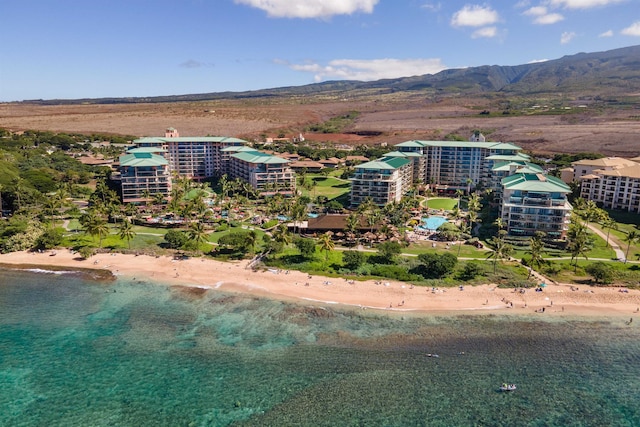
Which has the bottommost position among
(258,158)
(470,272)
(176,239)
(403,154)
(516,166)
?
(470,272)

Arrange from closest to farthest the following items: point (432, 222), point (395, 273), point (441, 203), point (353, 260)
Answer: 1. point (395, 273)
2. point (353, 260)
3. point (432, 222)
4. point (441, 203)

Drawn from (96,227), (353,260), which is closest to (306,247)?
(353,260)

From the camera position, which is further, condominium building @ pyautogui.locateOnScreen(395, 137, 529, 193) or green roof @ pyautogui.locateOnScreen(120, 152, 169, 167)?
condominium building @ pyautogui.locateOnScreen(395, 137, 529, 193)

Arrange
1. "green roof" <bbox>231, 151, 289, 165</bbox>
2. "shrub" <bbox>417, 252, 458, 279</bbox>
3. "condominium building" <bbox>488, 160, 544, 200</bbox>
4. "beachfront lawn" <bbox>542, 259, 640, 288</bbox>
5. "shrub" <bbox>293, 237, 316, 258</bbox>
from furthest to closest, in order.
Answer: "green roof" <bbox>231, 151, 289, 165</bbox> → "condominium building" <bbox>488, 160, 544, 200</bbox> → "shrub" <bbox>293, 237, 316, 258</bbox> → "shrub" <bbox>417, 252, 458, 279</bbox> → "beachfront lawn" <bbox>542, 259, 640, 288</bbox>

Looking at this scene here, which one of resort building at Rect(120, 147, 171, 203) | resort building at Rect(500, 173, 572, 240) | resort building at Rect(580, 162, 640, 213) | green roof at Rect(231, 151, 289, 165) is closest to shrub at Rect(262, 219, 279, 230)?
green roof at Rect(231, 151, 289, 165)

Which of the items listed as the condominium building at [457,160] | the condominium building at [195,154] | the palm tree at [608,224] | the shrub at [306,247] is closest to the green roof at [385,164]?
the condominium building at [457,160]

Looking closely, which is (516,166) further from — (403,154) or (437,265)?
(437,265)

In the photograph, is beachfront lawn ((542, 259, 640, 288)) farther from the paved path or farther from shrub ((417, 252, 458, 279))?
shrub ((417, 252, 458, 279))
